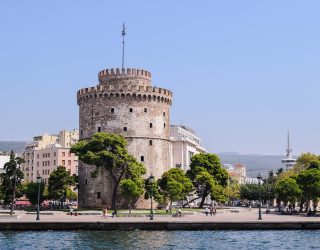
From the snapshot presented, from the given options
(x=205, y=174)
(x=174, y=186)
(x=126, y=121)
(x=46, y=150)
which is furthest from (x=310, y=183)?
(x=46, y=150)

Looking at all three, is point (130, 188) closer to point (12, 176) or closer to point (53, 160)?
point (12, 176)

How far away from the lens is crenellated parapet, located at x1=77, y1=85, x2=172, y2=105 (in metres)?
82.4

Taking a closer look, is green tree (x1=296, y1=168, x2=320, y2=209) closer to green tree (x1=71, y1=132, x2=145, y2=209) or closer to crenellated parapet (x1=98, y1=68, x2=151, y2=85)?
green tree (x1=71, y1=132, x2=145, y2=209)

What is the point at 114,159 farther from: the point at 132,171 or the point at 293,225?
the point at 293,225

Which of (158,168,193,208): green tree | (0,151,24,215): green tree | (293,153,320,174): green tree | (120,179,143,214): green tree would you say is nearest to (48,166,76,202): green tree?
(0,151,24,215): green tree

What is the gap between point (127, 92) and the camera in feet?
270

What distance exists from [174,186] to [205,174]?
43.0 feet

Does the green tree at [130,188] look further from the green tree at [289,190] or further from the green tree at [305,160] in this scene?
the green tree at [305,160]

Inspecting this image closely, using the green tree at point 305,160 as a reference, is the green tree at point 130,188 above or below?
below

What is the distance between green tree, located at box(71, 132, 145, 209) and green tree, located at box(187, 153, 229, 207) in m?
9.81

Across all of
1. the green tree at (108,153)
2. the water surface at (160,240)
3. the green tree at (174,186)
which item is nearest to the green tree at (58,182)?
the green tree at (108,153)

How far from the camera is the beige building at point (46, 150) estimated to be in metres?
142

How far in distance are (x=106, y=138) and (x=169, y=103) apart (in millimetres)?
14874

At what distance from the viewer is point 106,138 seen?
74.9 m
